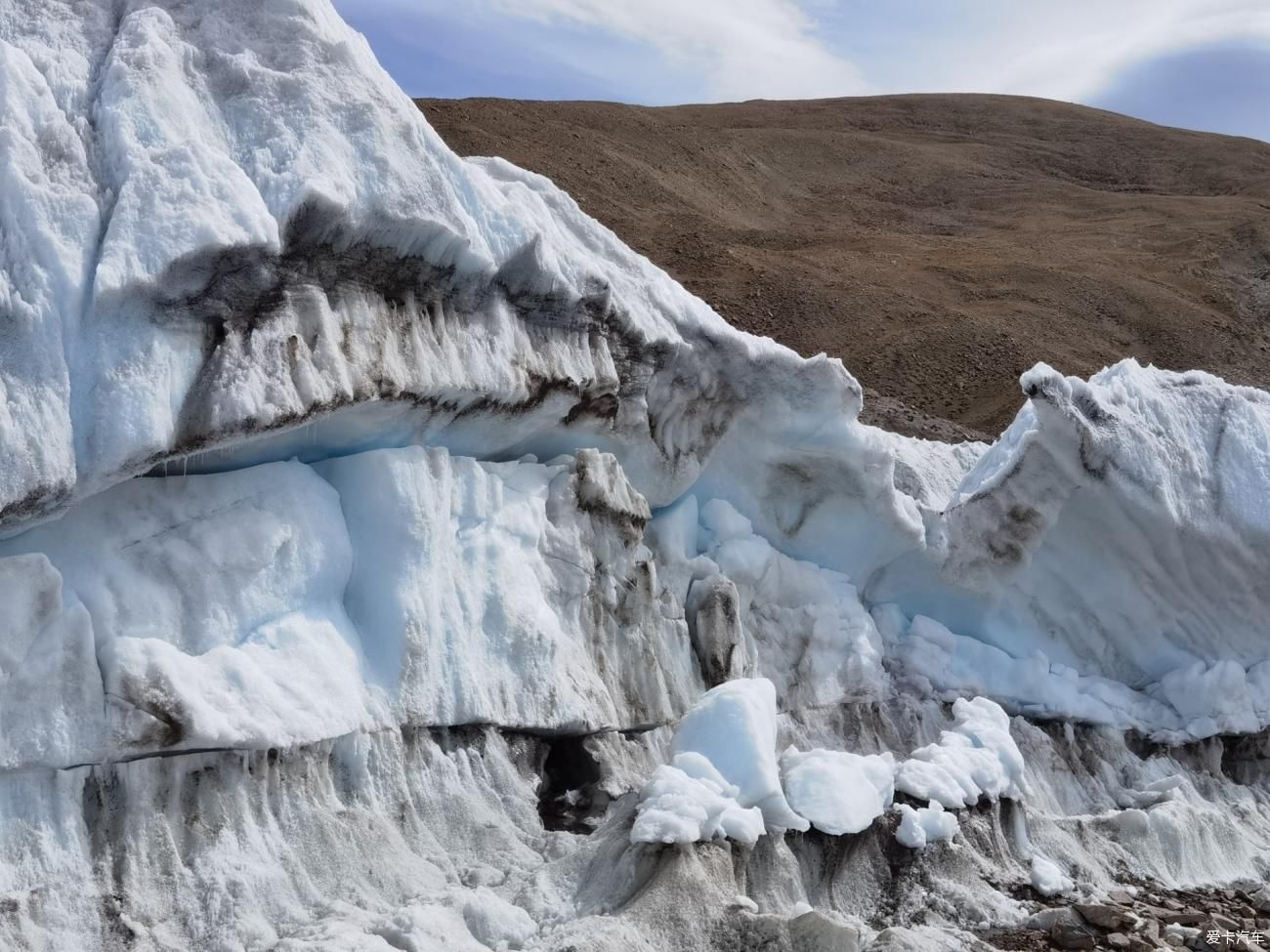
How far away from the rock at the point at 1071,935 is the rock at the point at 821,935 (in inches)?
54.0

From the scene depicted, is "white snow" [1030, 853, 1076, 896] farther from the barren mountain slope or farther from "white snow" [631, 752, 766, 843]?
the barren mountain slope

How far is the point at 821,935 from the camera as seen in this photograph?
17.9 ft

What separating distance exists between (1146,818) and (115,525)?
5.73 m

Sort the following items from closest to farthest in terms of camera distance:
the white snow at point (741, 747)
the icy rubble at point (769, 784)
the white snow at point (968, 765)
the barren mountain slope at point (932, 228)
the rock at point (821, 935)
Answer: the rock at point (821, 935), the icy rubble at point (769, 784), the white snow at point (741, 747), the white snow at point (968, 765), the barren mountain slope at point (932, 228)

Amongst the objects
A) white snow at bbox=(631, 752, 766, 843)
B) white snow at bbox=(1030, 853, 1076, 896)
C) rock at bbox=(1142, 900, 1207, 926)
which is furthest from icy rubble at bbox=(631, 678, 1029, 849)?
rock at bbox=(1142, 900, 1207, 926)

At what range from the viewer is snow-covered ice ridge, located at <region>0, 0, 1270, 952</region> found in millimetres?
5012

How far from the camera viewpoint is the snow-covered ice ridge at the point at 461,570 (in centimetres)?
501

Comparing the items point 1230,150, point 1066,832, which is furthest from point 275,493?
point 1230,150

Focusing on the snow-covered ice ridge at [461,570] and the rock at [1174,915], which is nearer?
the snow-covered ice ridge at [461,570]

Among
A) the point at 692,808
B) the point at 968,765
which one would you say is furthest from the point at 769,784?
the point at 968,765

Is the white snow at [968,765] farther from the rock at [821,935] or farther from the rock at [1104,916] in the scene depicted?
the rock at [821,935]

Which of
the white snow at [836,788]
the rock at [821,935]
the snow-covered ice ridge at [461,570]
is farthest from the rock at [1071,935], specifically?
the rock at [821,935]

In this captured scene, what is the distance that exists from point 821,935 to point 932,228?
33334 millimetres

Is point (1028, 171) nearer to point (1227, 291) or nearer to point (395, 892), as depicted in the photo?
point (1227, 291)
